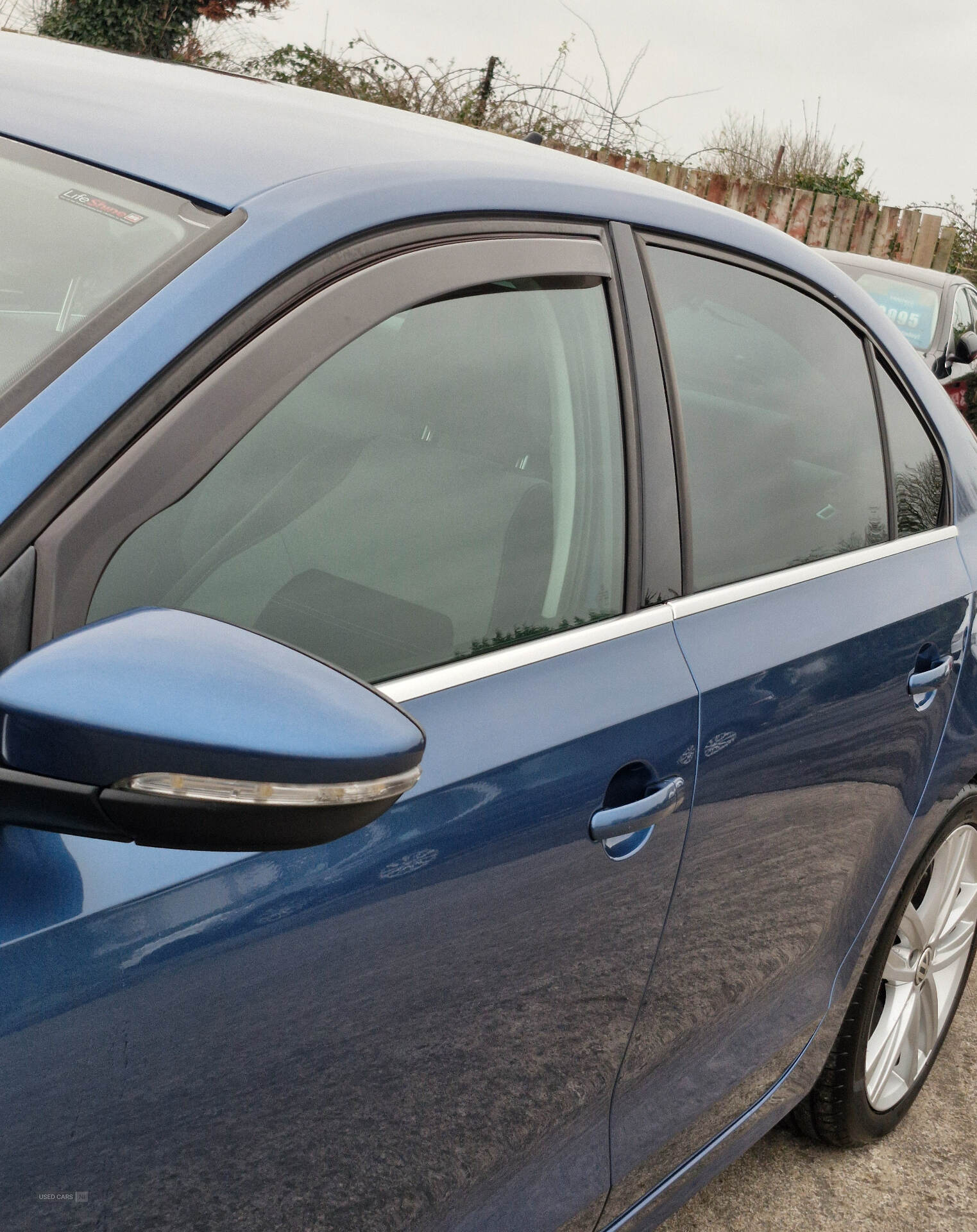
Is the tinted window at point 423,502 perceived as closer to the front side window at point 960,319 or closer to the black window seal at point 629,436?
the black window seal at point 629,436

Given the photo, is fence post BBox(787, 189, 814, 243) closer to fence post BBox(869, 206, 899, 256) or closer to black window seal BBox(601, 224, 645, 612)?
fence post BBox(869, 206, 899, 256)

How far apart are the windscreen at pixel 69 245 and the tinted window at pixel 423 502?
0.60 ft

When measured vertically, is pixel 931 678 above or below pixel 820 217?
below

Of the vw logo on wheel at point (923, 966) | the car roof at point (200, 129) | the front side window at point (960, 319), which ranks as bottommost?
the vw logo on wheel at point (923, 966)

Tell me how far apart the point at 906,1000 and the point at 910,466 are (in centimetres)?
115

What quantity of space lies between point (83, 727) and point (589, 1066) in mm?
933

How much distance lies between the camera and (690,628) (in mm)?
1684

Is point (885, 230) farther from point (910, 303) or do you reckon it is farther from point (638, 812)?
point (638, 812)

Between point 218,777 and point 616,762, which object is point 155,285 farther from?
point 616,762

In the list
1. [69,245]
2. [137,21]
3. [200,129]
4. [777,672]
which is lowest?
[777,672]

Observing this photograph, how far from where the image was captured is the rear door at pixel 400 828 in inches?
40.0

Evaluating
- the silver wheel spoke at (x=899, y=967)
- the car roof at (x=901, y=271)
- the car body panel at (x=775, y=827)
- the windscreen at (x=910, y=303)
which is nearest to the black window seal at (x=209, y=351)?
the car body panel at (x=775, y=827)

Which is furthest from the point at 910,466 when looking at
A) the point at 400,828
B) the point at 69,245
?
the point at 69,245

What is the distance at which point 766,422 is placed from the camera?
1.99m
